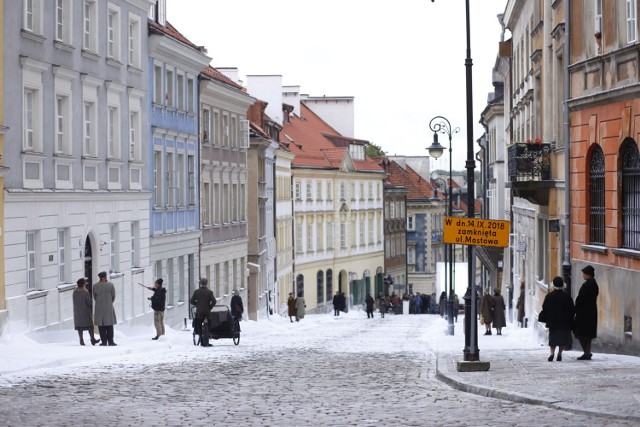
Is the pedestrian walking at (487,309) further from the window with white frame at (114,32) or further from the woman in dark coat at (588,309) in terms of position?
the woman in dark coat at (588,309)

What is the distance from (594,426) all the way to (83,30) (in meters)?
24.0

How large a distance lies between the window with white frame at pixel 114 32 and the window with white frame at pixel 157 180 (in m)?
6.59

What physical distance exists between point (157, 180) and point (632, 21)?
79.4ft

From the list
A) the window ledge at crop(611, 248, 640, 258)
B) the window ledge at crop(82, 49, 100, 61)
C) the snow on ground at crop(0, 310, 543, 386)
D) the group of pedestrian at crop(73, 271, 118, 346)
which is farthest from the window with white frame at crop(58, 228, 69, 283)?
the window ledge at crop(611, 248, 640, 258)

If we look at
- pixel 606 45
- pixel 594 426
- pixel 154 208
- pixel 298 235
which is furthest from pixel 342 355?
pixel 298 235

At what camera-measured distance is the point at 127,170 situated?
39.8m

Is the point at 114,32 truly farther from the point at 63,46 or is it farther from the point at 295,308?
the point at 295,308

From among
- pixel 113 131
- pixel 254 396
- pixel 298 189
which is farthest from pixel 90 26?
pixel 298 189

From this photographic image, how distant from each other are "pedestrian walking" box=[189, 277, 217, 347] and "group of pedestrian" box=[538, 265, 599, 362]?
410 inches

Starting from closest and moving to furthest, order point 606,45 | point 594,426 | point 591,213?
point 594,426 < point 606,45 < point 591,213

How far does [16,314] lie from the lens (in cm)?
2922

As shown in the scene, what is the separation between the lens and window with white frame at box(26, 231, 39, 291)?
30734 mm

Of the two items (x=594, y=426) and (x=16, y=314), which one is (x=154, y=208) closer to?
(x=16, y=314)

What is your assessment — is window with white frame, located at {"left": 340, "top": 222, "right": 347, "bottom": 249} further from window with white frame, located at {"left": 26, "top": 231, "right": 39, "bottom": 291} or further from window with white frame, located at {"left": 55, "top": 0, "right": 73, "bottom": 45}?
window with white frame, located at {"left": 26, "top": 231, "right": 39, "bottom": 291}
